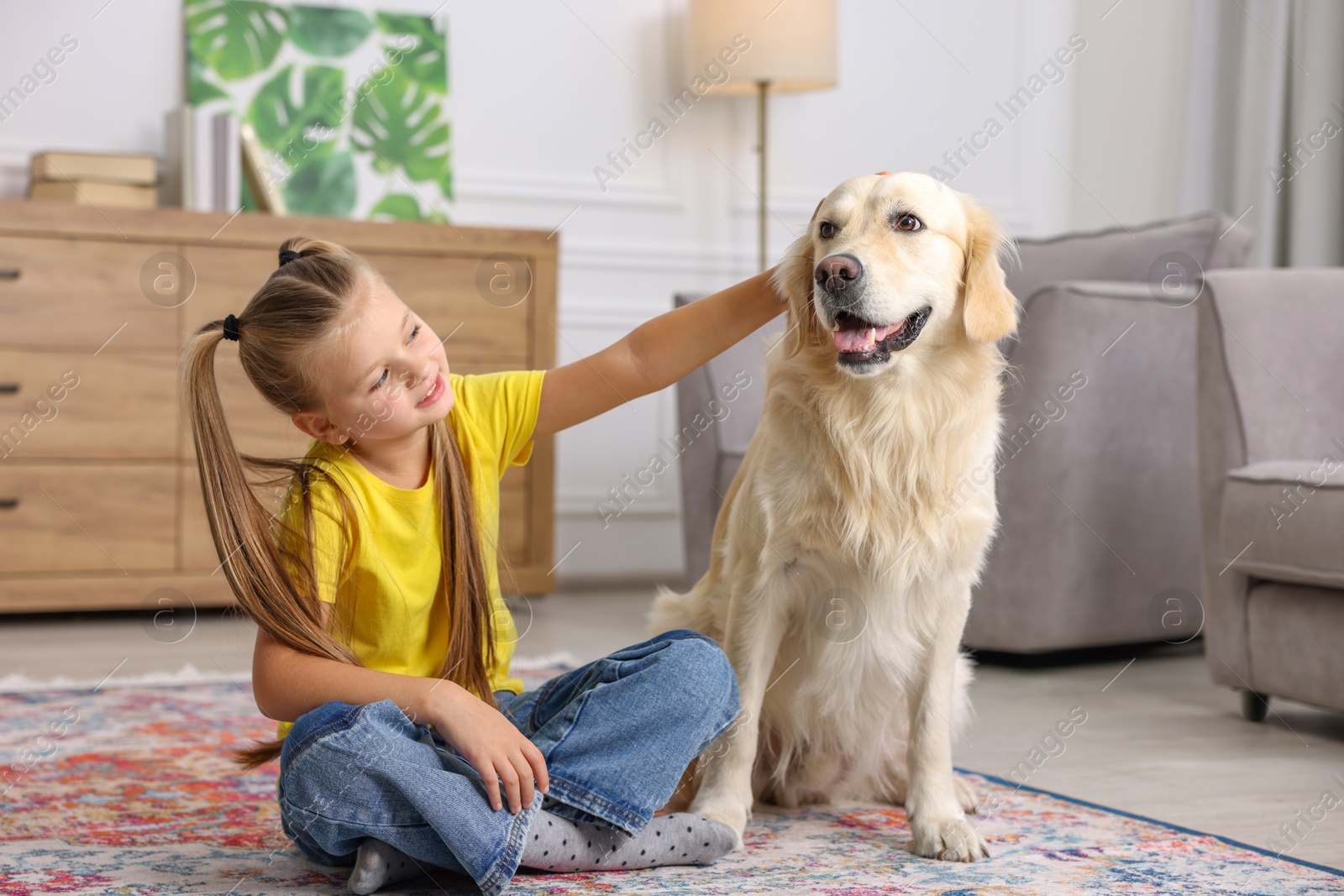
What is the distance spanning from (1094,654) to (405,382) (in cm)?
225

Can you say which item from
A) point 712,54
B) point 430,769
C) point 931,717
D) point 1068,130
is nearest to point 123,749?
point 430,769

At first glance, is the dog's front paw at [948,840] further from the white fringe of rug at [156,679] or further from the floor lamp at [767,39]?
the floor lamp at [767,39]

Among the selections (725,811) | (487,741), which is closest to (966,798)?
(725,811)

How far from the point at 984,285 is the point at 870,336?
196mm

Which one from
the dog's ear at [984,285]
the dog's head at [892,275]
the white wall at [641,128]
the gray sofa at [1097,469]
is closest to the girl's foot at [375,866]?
the dog's head at [892,275]

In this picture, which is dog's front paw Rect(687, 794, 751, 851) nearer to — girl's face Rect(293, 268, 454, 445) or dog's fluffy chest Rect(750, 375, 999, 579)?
dog's fluffy chest Rect(750, 375, 999, 579)

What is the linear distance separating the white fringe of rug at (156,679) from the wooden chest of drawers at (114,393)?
457 millimetres

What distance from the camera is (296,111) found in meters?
3.94

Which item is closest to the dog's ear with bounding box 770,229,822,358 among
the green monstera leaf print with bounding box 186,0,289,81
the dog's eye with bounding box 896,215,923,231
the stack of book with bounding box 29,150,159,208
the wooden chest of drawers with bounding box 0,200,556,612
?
the dog's eye with bounding box 896,215,923,231

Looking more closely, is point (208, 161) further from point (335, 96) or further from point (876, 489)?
point (876, 489)

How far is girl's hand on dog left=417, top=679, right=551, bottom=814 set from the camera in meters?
1.27

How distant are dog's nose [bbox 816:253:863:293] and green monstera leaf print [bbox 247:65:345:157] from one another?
9.37 ft

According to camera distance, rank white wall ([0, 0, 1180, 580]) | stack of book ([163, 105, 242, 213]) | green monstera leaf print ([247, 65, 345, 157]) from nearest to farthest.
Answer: stack of book ([163, 105, 242, 213]), white wall ([0, 0, 1180, 580]), green monstera leaf print ([247, 65, 345, 157])

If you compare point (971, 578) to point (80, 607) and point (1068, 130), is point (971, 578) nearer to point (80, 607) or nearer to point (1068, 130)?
point (80, 607)
